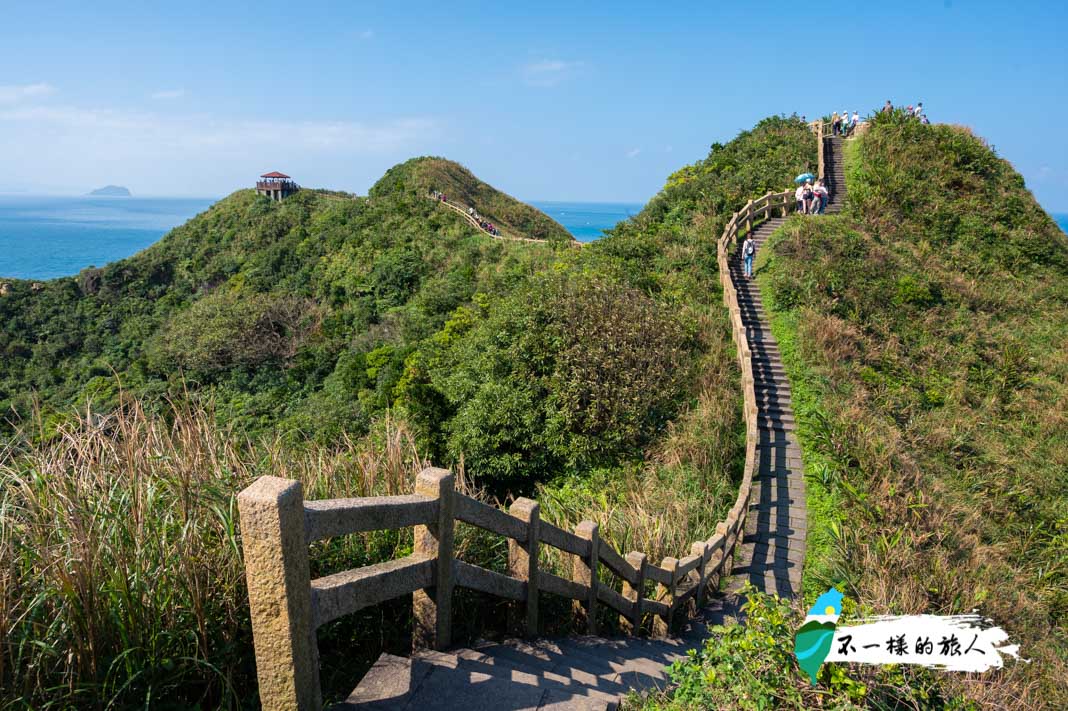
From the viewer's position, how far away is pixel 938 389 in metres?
16.7

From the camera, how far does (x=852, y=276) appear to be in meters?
20.0

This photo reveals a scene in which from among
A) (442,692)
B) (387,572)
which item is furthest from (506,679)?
(387,572)

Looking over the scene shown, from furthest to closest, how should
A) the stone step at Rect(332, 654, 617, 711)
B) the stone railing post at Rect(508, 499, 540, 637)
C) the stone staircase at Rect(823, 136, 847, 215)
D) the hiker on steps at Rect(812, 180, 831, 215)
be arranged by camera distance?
the stone staircase at Rect(823, 136, 847, 215)
the hiker on steps at Rect(812, 180, 831, 215)
the stone railing post at Rect(508, 499, 540, 637)
the stone step at Rect(332, 654, 617, 711)

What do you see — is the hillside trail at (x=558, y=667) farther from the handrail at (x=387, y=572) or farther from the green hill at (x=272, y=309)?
the green hill at (x=272, y=309)

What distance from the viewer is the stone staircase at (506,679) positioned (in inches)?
113

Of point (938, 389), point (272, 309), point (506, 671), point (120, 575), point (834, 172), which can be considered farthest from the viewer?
point (272, 309)

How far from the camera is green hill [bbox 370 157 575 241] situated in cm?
5088

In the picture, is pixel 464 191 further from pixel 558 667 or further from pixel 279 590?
pixel 279 590

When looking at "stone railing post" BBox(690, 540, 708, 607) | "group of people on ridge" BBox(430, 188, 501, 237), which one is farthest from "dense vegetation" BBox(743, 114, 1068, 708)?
"group of people on ridge" BBox(430, 188, 501, 237)

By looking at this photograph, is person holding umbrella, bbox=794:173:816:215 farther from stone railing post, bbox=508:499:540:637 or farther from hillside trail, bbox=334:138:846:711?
stone railing post, bbox=508:499:540:637

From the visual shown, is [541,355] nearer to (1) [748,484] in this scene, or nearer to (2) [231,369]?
(1) [748,484]

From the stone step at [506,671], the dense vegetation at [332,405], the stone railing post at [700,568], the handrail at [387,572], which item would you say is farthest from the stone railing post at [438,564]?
the stone railing post at [700,568]

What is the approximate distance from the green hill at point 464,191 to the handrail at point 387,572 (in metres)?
44.5

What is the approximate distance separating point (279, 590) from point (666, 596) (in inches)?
210
